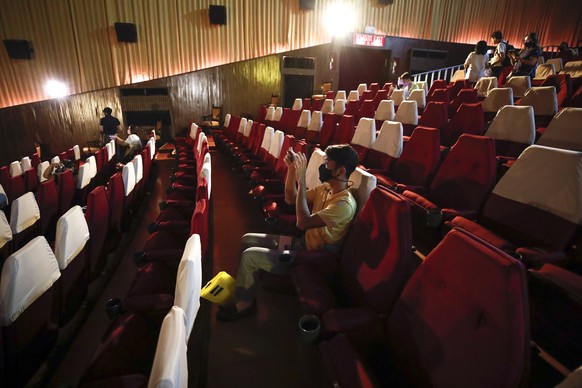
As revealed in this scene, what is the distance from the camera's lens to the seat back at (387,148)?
7.11 feet

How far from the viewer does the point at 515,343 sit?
562 millimetres

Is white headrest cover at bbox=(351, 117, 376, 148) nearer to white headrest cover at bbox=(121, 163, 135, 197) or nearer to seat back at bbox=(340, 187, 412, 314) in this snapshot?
seat back at bbox=(340, 187, 412, 314)

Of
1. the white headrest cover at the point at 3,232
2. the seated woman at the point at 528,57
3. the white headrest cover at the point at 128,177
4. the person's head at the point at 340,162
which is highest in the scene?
the seated woman at the point at 528,57

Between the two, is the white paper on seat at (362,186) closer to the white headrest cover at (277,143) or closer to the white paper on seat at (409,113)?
the white headrest cover at (277,143)

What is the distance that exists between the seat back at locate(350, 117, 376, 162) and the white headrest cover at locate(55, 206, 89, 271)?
1920 millimetres

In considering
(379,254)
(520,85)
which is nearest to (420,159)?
(379,254)

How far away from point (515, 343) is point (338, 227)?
78cm

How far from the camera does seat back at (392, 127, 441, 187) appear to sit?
185 cm

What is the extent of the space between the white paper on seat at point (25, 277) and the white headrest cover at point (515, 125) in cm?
256

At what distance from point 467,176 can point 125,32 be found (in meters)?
7.07

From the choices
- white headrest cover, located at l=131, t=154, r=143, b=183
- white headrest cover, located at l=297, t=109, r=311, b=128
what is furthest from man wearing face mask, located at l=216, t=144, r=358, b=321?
white headrest cover, located at l=297, t=109, r=311, b=128

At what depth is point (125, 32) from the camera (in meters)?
6.17

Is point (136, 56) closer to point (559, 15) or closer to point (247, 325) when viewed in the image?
point (247, 325)

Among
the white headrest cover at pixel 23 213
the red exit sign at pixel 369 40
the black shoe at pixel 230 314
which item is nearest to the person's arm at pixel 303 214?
the black shoe at pixel 230 314
